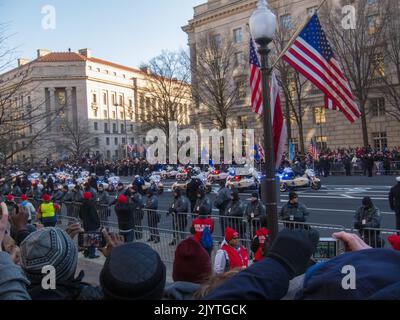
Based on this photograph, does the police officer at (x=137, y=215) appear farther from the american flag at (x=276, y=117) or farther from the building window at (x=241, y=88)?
the building window at (x=241, y=88)

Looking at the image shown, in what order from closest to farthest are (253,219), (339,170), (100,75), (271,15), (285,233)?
(285,233), (271,15), (253,219), (339,170), (100,75)

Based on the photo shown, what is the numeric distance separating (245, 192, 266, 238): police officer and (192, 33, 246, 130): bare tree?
34.2 meters

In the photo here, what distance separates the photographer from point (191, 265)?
3.43 meters

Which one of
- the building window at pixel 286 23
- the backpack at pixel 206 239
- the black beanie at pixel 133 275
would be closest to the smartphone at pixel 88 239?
the black beanie at pixel 133 275

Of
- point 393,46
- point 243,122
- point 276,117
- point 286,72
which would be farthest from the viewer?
point 243,122

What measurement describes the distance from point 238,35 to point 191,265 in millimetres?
53684

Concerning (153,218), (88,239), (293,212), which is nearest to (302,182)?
(153,218)

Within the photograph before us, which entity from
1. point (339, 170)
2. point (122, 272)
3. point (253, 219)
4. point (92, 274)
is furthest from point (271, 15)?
point (339, 170)

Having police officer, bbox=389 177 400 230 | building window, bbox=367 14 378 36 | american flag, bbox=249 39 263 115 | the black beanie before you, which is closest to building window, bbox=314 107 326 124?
building window, bbox=367 14 378 36

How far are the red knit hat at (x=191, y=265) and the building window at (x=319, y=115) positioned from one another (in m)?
46.9

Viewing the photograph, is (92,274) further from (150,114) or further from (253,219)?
(150,114)

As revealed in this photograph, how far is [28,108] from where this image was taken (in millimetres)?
10078

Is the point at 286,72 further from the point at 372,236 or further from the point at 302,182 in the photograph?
the point at 372,236
